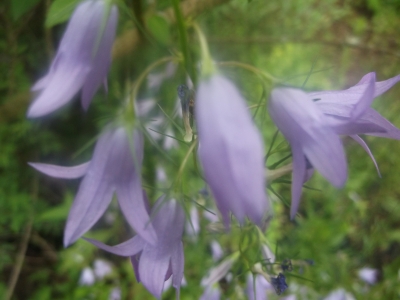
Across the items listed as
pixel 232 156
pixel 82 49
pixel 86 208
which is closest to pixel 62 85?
pixel 82 49

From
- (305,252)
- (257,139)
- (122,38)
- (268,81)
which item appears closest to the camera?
(257,139)

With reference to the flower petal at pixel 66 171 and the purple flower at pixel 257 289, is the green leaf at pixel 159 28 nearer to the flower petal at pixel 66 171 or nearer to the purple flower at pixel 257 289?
the flower petal at pixel 66 171

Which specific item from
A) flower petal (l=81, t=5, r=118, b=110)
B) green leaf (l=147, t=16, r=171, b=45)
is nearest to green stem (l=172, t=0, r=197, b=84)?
flower petal (l=81, t=5, r=118, b=110)

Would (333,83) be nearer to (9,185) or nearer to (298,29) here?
(298,29)

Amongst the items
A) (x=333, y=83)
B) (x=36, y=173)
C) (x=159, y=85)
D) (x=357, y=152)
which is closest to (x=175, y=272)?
(x=159, y=85)

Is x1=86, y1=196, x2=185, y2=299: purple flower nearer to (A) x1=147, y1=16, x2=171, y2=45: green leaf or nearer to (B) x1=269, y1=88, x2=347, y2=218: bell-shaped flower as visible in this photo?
(B) x1=269, y1=88, x2=347, y2=218: bell-shaped flower

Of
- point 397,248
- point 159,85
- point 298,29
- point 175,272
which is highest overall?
point 175,272

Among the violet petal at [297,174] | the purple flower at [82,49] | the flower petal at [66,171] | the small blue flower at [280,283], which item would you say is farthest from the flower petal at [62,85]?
the small blue flower at [280,283]
